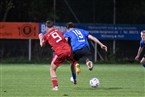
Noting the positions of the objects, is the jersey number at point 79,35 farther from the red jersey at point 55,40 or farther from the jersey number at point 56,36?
the jersey number at point 56,36

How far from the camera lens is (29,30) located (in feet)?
123

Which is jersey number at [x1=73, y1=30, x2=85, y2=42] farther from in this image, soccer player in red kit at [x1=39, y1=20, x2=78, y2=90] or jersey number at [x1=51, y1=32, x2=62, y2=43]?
jersey number at [x1=51, y1=32, x2=62, y2=43]

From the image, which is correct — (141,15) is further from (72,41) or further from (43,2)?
(72,41)

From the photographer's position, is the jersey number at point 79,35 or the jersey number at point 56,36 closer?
the jersey number at point 56,36

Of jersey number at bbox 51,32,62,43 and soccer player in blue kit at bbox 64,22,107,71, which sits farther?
soccer player in blue kit at bbox 64,22,107,71

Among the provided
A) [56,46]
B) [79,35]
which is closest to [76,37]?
[79,35]

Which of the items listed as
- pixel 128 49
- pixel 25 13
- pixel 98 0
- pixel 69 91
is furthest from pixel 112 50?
pixel 69 91

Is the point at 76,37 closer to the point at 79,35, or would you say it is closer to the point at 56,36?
the point at 79,35

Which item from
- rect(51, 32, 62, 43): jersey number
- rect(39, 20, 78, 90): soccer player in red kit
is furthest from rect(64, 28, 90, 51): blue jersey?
rect(51, 32, 62, 43): jersey number

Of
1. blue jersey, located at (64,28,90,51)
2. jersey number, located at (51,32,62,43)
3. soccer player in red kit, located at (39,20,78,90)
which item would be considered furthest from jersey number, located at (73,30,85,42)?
jersey number, located at (51,32,62,43)

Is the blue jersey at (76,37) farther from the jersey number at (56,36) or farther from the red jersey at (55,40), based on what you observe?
the jersey number at (56,36)

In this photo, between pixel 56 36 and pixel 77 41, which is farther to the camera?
pixel 77 41

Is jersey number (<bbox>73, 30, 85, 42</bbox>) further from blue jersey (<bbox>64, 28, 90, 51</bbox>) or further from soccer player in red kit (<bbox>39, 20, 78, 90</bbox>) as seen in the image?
soccer player in red kit (<bbox>39, 20, 78, 90</bbox>)

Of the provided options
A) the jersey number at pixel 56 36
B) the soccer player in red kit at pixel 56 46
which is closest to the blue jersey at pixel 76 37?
the soccer player in red kit at pixel 56 46
